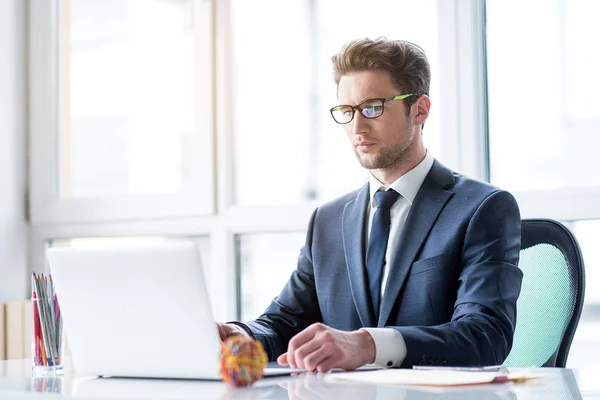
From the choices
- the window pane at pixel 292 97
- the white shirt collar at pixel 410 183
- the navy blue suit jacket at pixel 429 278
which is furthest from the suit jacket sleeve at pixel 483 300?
the window pane at pixel 292 97

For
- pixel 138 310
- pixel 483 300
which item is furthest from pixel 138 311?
pixel 483 300

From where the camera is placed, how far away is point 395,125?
211 cm

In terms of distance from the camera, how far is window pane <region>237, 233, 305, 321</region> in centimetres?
312

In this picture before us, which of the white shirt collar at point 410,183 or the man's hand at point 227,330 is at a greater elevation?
the white shirt collar at point 410,183

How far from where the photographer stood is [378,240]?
A: 2041 millimetres

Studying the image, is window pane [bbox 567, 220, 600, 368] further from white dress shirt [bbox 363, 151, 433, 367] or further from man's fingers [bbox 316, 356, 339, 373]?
man's fingers [bbox 316, 356, 339, 373]

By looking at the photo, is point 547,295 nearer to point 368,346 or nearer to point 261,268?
point 368,346

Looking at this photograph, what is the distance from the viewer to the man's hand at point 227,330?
1.73 meters

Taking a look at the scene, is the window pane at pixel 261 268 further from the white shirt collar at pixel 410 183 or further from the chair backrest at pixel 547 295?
the chair backrest at pixel 547 295

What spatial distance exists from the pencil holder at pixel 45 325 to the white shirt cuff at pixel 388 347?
1.89 feet

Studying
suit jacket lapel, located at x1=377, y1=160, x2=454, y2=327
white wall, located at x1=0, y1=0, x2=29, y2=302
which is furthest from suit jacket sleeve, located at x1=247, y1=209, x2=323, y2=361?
white wall, located at x1=0, y1=0, x2=29, y2=302

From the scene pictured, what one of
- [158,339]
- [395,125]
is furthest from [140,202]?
[158,339]

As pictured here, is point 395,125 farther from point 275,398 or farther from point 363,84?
point 275,398

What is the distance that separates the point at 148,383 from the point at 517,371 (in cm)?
59
